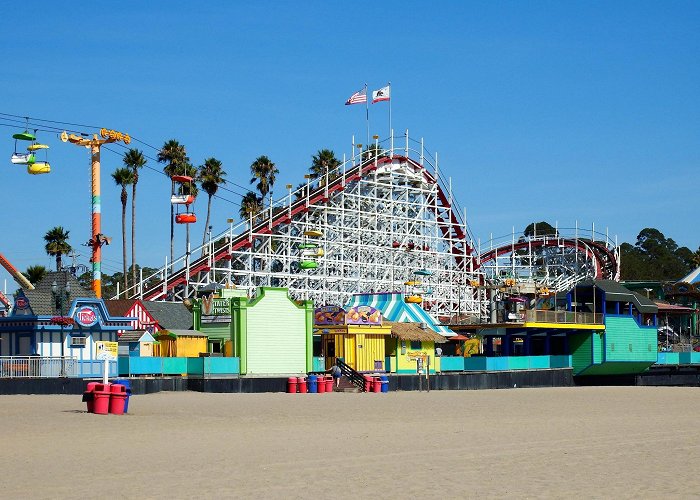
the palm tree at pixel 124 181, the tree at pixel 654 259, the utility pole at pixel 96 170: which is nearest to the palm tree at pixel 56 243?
the palm tree at pixel 124 181

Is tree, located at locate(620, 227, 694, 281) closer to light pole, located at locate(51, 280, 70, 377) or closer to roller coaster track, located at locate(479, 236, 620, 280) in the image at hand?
roller coaster track, located at locate(479, 236, 620, 280)

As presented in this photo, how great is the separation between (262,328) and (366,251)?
74.8ft

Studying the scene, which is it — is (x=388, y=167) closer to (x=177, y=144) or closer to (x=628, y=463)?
(x=177, y=144)

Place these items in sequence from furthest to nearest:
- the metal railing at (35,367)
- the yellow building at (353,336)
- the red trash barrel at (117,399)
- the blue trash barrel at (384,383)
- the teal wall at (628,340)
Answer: the teal wall at (628,340), the yellow building at (353,336), the blue trash barrel at (384,383), the metal railing at (35,367), the red trash barrel at (117,399)

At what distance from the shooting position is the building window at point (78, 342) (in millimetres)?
35094

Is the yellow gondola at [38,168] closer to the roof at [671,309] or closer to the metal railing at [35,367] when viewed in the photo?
the metal railing at [35,367]

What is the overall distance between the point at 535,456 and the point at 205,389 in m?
20.2

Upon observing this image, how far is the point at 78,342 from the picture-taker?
35.3 meters

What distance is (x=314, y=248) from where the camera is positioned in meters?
53.1

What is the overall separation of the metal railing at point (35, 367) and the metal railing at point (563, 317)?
18.9 m

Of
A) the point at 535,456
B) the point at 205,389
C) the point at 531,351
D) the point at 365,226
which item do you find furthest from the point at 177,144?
the point at 535,456

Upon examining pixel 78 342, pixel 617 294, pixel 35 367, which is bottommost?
pixel 35 367

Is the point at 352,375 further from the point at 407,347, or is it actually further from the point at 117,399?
the point at 117,399

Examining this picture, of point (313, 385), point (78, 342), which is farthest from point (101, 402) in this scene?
point (78, 342)
